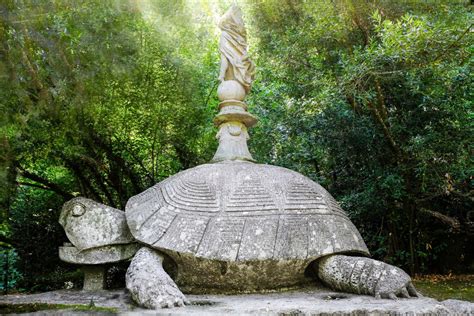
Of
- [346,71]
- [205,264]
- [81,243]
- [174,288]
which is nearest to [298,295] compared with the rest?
[205,264]

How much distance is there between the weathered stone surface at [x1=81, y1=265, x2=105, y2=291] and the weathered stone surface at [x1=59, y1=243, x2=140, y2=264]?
20 centimetres

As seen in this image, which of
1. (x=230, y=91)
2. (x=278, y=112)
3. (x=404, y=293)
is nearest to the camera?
(x=404, y=293)

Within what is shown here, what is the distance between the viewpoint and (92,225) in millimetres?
3791

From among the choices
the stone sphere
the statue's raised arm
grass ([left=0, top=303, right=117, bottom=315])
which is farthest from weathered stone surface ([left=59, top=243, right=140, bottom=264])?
the statue's raised arm

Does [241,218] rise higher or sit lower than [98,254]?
higher

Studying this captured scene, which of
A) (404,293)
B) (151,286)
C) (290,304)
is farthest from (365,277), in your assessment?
(151,286)

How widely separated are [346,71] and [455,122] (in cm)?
163

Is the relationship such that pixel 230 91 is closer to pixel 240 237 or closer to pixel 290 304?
pixel 240 237

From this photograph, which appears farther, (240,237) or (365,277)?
(240,237)

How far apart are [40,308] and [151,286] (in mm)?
771

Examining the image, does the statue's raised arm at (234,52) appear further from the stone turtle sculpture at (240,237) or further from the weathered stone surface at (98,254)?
the weathered stone surface at (98,254)

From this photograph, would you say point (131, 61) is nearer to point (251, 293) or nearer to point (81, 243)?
point (81, 243)

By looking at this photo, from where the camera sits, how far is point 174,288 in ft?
9.55

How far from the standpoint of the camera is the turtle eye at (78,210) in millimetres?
3820
